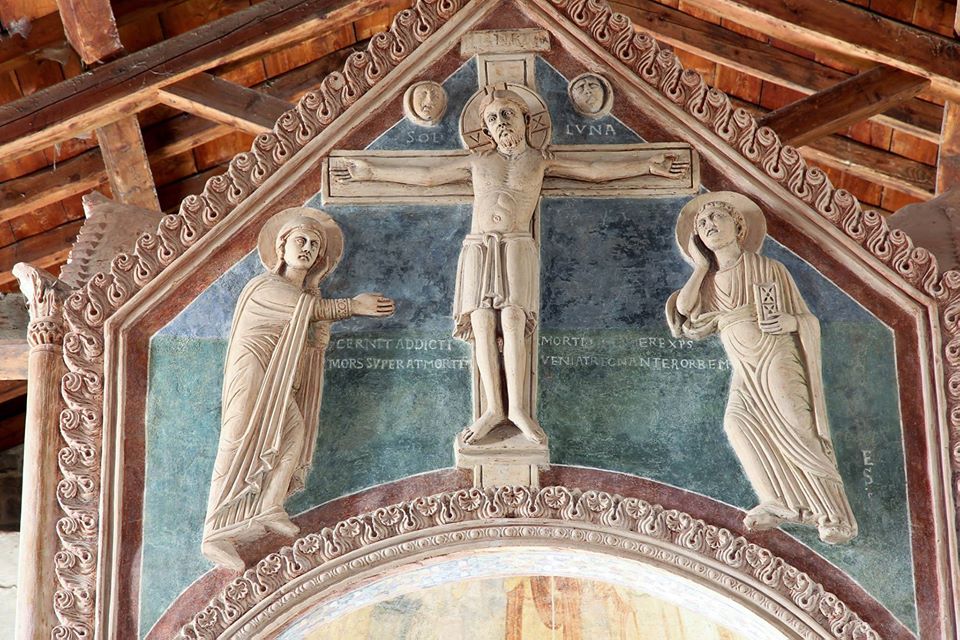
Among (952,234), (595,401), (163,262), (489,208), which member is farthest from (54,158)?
(952,234)

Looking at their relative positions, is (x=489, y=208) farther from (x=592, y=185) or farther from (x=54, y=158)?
(x=54, y=158)

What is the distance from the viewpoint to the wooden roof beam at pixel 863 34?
8609 millimetres

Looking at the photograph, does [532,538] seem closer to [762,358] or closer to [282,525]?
[282,525]

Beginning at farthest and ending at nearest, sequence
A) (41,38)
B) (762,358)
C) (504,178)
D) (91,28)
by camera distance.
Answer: (41,38) < (91,28) < (504,178) < (762,358)

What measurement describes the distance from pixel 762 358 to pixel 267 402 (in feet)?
7.35

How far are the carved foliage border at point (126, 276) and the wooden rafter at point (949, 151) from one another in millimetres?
2786

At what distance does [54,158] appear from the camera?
9805 mm

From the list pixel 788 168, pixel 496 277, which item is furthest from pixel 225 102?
pixel 788 168

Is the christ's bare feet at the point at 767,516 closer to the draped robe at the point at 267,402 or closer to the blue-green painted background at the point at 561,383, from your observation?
the blue-green painted background at the point at 561,383

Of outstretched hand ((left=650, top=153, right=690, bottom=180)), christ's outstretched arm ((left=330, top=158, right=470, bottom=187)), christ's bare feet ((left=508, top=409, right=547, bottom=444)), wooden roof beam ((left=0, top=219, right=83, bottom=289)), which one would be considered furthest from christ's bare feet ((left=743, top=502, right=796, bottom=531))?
wooden roof beam ((left=0, top=219, right=83, bottom=289))

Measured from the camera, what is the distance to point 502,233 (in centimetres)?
764

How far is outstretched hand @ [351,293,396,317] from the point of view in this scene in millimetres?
7574

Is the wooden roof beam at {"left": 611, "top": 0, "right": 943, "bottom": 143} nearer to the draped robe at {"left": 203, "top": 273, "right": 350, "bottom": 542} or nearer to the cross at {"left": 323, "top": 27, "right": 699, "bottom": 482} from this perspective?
the cross at {"left": 323, "top": 27, "right": 699, "bottom": 482}

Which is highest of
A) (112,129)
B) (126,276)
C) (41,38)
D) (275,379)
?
(41,38)
